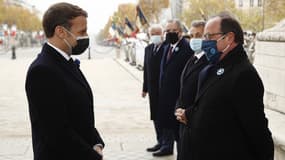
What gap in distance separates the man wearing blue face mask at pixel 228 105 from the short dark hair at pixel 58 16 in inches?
43.0

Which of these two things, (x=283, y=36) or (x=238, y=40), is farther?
(x=283, y=36)

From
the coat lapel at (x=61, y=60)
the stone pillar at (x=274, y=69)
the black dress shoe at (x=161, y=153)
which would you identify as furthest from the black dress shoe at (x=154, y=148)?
the coat lapel at (x=61, y=60)

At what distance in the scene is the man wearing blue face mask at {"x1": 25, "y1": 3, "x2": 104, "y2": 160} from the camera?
2.88 meters

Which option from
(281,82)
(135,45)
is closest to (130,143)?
(281,82)

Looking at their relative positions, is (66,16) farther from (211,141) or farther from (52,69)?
(211,141)

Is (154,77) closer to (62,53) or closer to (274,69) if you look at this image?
(274,69)

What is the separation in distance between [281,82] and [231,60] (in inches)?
108

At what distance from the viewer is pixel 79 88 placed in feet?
9.97

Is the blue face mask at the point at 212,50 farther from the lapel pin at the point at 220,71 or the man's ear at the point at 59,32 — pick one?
the man's ear at the point at 59,32

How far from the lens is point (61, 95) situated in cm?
290

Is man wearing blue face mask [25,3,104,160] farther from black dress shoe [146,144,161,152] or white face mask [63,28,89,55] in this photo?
black dress shoe [146,144,161,152]

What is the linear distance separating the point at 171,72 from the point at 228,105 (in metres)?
3.03

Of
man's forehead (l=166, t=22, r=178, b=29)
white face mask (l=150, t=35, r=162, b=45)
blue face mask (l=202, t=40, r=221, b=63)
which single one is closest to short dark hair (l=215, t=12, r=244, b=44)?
blue face mask (l=202, t=40, r=221, b=63)

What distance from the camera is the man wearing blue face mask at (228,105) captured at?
3178mm
